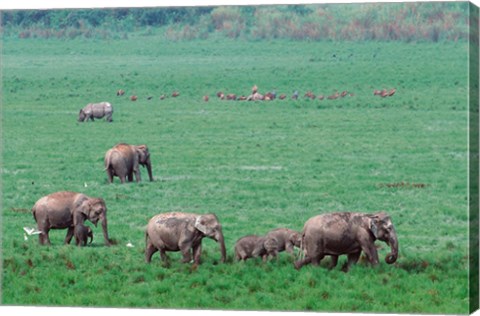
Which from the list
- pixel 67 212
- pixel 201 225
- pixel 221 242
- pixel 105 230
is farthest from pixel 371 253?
pixel 67 212

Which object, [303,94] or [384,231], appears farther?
[303,94]

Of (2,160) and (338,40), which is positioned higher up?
(338,40)

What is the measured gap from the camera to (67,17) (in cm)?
1903

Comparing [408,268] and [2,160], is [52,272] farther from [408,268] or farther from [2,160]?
[408,268]

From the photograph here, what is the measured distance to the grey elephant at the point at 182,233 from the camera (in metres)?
17.8

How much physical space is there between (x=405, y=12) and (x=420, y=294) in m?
3.03

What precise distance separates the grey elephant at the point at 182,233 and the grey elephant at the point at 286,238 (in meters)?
0.63

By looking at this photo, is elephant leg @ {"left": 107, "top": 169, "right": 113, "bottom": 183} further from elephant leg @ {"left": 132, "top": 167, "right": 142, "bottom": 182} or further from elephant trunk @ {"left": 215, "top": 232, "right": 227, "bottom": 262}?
elephant trunk @ {"left": 215, "top": 232, "right": 227, "bottom": 262}

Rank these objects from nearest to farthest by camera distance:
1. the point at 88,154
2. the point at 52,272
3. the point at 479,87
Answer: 1. the point at 479,87
2. the point at 52,272
3. the point at 88,154

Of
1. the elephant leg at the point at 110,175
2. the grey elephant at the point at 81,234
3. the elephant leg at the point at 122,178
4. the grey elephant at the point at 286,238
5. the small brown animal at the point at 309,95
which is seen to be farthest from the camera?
the elephant leg at the point at 122,178

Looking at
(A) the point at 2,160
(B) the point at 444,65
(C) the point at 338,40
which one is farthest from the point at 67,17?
(B) the point at 444,65

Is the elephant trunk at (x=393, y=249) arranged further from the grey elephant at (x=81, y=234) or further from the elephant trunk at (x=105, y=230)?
the grey elephant at (x=81, y=234)

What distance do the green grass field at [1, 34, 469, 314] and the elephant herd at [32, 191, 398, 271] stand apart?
144 mm

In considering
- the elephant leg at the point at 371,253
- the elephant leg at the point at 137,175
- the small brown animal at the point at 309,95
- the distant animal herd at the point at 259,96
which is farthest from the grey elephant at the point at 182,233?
the small brown animal at the point at 309,95
